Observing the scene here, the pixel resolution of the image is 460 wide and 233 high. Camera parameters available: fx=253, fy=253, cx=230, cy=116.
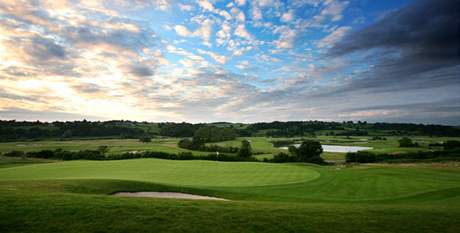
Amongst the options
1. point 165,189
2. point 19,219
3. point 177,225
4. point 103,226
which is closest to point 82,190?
point 165,189

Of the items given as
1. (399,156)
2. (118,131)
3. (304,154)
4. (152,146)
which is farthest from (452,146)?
(118,131)

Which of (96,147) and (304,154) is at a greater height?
(96,147)

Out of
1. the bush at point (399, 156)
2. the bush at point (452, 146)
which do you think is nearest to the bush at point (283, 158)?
the bush at point (399, 156)

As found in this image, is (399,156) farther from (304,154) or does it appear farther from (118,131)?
(118,131)

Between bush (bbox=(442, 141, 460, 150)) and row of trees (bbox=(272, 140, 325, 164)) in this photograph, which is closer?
row of trees (bbox=(272, 140, 325, 164))

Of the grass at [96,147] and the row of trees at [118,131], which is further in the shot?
the row of trees at [118,131]

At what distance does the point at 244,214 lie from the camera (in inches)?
451

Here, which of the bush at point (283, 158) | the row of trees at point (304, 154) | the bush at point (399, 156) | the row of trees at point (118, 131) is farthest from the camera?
the row of trees at point (118, 131)

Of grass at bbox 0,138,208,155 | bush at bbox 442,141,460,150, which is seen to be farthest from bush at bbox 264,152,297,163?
bush at bbox 442,141,460,150

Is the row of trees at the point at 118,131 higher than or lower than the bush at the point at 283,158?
higher

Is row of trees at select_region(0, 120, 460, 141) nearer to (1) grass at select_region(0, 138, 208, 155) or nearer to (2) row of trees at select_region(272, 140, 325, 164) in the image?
(1) grass at select_region(0, 138, 208, 155)

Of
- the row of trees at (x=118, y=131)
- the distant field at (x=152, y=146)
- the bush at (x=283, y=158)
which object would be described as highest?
the row of trees at (x=118, y=131)

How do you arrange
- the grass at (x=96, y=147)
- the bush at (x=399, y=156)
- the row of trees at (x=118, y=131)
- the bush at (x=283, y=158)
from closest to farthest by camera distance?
the bush at (x=283, y=158) < the bush at (x=399, y=156) < the grass at (x=96, y=147) < the row of trees at (x=118, y=131)

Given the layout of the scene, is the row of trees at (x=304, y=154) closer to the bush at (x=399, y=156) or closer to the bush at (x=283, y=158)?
the bush at (x=283, y=158)
